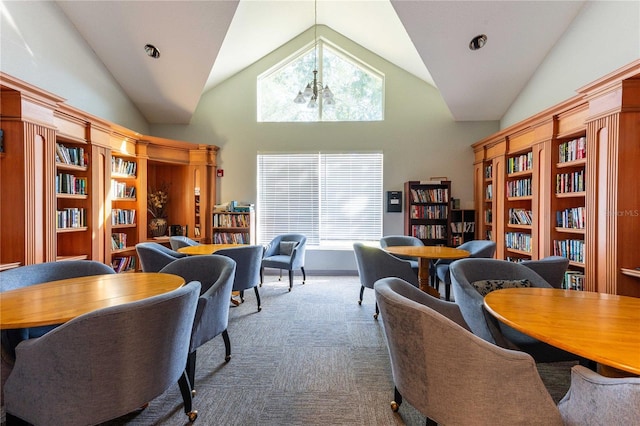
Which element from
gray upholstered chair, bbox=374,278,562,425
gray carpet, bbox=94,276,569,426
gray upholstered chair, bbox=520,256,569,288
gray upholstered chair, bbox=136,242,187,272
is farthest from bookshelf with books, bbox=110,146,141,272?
gray upholstered chair, bbox=520,256,569,288

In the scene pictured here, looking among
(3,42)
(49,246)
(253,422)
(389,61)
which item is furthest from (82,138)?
(389,61)

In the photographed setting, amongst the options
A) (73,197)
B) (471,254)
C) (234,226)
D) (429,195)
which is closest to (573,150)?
(471,254)

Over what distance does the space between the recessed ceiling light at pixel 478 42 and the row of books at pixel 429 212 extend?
2468 mm

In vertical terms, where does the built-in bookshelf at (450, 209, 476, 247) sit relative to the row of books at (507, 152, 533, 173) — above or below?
below

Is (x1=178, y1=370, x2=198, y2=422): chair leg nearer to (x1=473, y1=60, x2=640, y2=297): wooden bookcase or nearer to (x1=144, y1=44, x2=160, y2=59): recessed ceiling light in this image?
(x1=473, y1=60, x2=640, y2=297): wooden bookcase

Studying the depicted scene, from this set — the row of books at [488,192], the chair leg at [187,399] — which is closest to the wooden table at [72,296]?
the chair leg at [187,399]

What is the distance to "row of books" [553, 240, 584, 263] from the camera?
3.38m

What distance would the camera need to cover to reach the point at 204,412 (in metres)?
1.87

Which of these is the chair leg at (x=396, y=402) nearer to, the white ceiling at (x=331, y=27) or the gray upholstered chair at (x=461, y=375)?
the gray upholstered chair at (x=461, y=375)

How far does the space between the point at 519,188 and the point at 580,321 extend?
361 cm

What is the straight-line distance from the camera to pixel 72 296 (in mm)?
1716

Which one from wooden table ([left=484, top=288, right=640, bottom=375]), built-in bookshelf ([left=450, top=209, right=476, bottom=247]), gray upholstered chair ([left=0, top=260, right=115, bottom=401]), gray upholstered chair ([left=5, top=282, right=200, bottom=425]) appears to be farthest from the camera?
built-in bookshelf ([left=450, top=209, right=476, bottom=247])

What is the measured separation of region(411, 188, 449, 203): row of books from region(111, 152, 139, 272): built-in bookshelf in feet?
15.3

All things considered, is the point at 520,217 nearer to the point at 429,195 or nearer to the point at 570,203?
the point at 570,203
